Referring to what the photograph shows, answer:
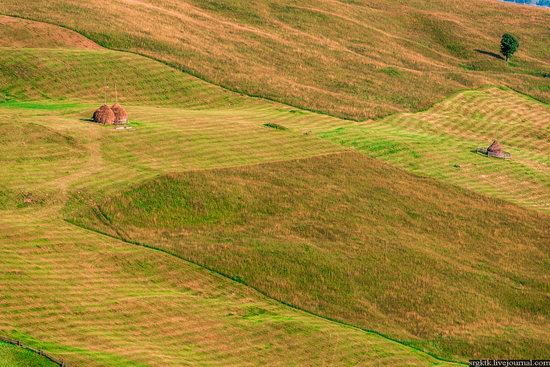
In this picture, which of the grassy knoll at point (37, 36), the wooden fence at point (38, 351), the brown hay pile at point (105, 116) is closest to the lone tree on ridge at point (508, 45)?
the grassy knoll at point (37, 36)

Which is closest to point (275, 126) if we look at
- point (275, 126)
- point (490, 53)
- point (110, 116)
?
point (275, 126)

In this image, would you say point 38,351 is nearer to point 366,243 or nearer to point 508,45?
point 366,243

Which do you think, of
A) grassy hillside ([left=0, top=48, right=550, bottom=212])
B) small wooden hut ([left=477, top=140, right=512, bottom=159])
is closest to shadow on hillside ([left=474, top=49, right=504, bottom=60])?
grassy hillside ([left=0, top=48, right=550, bottom=212])

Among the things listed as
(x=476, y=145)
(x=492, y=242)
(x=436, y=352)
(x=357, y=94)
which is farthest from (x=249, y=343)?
(x=357, y=94)

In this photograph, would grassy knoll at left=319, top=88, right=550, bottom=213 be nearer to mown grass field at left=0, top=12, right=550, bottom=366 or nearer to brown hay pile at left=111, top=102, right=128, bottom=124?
mown grass field at left=0, top=12, right=550, bottom=366

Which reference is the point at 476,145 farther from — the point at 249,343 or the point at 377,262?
the point at 249,343
